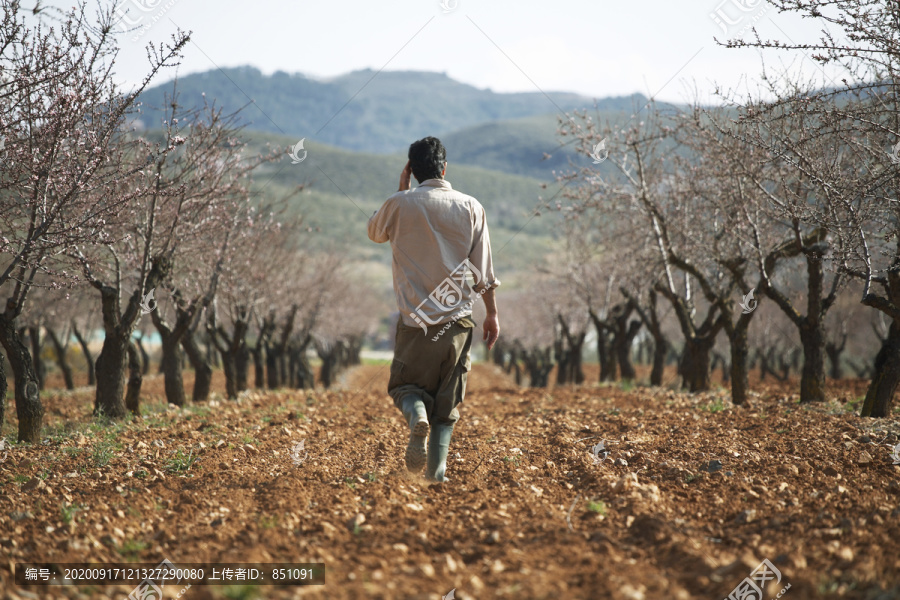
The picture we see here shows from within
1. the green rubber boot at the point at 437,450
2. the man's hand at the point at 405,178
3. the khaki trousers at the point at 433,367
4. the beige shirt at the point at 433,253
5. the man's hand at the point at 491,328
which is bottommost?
the green rubber boot at the point at 437,450

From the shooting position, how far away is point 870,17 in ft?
22.5

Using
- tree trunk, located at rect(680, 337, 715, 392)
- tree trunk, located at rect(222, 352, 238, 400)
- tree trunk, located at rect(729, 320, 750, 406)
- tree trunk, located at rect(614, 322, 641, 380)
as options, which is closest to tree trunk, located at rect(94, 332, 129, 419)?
tree trunk, located at rect(222, 352, 238, 400)

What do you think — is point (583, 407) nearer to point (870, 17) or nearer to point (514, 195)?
point (870, 17)

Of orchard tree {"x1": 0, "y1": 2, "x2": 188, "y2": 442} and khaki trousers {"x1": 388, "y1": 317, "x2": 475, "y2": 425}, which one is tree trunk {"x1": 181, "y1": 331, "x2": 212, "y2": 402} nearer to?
orchard tree {"x1": 0, "y1": 2, "x2": 188, "y2": 442}

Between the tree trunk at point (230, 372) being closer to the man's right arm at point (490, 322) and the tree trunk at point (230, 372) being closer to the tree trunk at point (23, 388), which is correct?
the tree trunk at point (23, 388)

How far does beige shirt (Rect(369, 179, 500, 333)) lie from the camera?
4.98 metres

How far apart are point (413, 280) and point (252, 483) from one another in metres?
2.16

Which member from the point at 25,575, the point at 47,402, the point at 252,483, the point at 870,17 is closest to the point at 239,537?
the point at 25,575

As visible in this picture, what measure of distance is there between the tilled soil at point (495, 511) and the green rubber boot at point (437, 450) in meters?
0.10

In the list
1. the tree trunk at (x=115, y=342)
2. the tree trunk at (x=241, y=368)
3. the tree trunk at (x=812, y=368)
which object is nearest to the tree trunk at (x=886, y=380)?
the tree trunk at (x=812, y=368)

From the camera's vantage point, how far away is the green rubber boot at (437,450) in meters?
5.12

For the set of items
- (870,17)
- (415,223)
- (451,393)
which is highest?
(870,17)

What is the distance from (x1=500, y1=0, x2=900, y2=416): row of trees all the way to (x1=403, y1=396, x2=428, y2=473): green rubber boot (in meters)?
4.76

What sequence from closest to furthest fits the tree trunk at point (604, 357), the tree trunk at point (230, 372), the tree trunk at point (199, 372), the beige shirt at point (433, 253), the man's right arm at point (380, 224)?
1. the beige shirt at point (433, 253)
2. the man's right arm at point (380, 224)
3. the tree trunk at point (199, 372)
4. the tree trunk at point (230, 372)
5. the tree trunk at point (604, 357)
